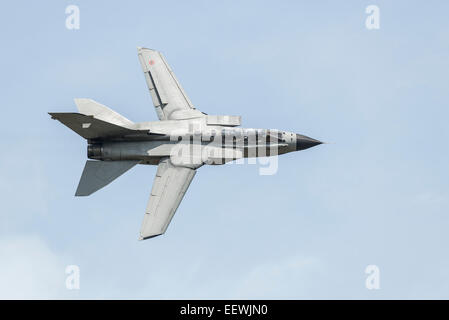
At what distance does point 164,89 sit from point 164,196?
8.04m

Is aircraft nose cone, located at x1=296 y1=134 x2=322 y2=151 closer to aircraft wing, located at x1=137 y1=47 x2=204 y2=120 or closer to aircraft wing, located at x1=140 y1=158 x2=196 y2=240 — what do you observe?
aircraft wing, located at x1=137 y1=47 x2=204 y2=120

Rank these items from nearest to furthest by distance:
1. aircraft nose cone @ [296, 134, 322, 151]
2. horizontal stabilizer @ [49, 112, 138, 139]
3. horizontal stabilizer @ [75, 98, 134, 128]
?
horizontal stabilizer @ [49, 112, 138, 139]
horizontal stabilizer @ [75, 98, 134, 128]
aircraft nose cone @ [296, 134, 322, 151]

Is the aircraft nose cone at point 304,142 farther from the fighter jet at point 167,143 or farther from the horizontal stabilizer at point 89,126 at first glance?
the horizontal stabilizer at point 89,126

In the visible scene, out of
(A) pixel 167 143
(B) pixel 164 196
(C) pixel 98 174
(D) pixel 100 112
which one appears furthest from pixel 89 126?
(B) pixel 164 196

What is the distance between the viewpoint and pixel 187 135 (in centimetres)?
5188

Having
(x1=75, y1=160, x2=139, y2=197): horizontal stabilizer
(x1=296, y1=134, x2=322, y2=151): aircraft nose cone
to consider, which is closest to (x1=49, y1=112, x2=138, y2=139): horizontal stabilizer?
(x1=75, y1=160, x2=139, y2=197): horizontal stabilizer

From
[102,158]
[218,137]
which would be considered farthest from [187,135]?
[102,158]

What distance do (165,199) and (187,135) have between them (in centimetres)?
→ 455

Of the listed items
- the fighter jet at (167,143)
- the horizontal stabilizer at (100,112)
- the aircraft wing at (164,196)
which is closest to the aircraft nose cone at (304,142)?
the fighter jet at (167,143)

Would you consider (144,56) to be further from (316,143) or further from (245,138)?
(316,143)

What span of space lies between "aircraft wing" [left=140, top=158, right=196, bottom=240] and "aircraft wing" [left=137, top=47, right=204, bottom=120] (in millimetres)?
3677

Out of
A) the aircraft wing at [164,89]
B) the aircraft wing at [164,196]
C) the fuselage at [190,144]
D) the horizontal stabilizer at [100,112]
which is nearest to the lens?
the aircraft wing at [164,196]

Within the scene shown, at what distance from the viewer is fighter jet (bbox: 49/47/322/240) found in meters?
50.4

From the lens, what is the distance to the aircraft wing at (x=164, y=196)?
48.6 meters
